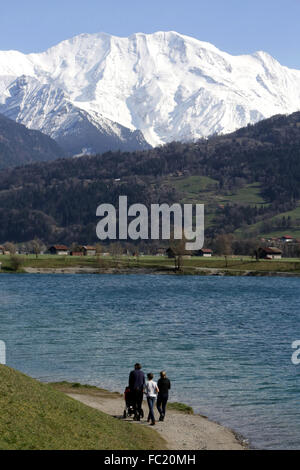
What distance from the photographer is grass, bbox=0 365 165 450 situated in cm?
3197

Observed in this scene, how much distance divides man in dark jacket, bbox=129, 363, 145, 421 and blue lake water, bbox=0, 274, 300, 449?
5.87m

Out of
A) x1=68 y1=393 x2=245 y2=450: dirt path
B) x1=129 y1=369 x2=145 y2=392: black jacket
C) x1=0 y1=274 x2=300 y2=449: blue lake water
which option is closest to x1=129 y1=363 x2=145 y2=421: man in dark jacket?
x1=129 y1=369 x2=145 y2=392: black jacket

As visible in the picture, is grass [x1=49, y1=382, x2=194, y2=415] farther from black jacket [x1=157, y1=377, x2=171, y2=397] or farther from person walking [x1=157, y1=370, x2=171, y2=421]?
black jacket [x1=157, y1=377, x2=171, y2=397]

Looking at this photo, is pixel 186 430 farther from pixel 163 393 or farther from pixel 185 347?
pixel 185 347

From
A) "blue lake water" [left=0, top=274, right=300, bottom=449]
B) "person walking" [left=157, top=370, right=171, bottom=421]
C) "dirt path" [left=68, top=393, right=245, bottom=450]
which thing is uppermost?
"person walking" [left=157, top=370, right=171, bottom=421]

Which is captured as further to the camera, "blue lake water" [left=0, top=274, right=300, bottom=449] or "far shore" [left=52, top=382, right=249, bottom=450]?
"blue lake water" [left=0, top=274, right=300, bottom=449]

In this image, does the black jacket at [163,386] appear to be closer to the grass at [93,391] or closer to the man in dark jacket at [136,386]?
the man in dark jacket at [136,386]

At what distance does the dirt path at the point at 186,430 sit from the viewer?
3803 centimetres

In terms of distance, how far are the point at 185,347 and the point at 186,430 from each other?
109 ft

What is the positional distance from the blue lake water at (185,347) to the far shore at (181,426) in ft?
4.06

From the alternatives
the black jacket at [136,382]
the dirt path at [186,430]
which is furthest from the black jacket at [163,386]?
the dirt path at [186,430]
